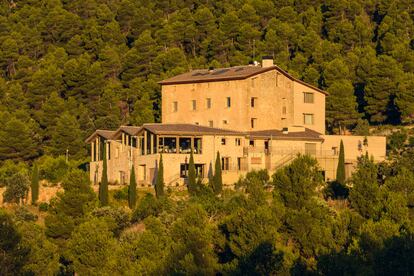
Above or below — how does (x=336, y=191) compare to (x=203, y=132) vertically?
below

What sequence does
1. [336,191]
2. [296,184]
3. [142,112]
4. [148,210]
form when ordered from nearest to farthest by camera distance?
[296,184]
[148,210]
[336,191]
[142,112]

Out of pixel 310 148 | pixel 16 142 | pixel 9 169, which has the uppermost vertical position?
pixel 16 142

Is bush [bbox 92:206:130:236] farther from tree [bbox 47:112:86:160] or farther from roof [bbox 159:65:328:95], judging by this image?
tree [bbox 47:112:86:160]

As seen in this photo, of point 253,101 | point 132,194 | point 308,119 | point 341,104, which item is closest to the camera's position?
point 132,194

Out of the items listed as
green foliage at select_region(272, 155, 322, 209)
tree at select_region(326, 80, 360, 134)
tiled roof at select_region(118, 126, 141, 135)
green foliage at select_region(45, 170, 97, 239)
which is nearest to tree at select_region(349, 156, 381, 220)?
green foliage at select_region(272, 155, 322, 209)

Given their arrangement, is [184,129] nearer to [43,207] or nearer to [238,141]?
[238,141]

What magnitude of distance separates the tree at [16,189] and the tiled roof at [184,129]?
25.9 feet

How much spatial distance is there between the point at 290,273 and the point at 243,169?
89.1 feet

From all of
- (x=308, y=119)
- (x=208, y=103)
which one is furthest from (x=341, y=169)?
(x=208, y=103)

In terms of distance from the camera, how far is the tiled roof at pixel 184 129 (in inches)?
3022

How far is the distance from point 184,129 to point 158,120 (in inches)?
614

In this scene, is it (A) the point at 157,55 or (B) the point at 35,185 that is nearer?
(B) the point at 35,185

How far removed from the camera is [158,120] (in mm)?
93250

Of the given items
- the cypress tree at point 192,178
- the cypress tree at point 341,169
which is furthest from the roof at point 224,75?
the cypress tree at point 192,178
